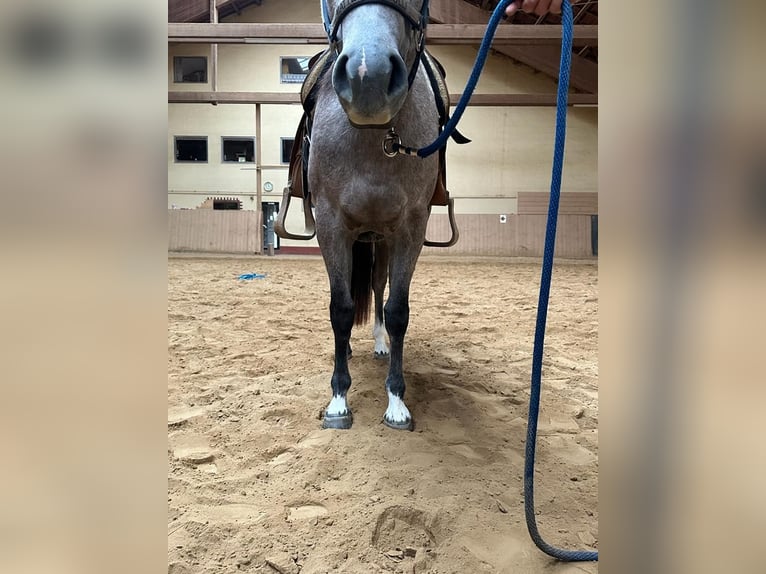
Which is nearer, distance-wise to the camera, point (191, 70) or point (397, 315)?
point (397, 315)

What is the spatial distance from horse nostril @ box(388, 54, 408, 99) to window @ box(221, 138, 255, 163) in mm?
13111

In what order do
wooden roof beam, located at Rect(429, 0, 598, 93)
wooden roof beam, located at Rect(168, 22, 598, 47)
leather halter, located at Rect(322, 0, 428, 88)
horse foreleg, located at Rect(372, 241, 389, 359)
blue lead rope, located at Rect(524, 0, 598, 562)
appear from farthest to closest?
wooden roof beam, located at Rect(429, 0, 598, 93)
wooden roof beam, located at Rect(168, 22, 598, 47)
horse foreleg, located at Rect(372, 241, 389, 359)
leather halter, located at Rect(322, 0, 428, 88)
blue lead rope, located at Rect(524, 0, 598, 562)

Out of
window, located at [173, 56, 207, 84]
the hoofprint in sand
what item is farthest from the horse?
window, located at [173, 56, 207, 84]

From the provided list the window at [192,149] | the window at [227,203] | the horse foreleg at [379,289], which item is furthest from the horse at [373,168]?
the window at [192,149]

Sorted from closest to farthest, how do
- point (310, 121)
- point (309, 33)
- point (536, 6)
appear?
point (536, 6)
point (310, 121)
point (309, 33)

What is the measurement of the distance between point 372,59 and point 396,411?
127 centimetres

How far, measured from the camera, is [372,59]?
1165 millimetres

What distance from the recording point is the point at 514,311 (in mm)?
4137

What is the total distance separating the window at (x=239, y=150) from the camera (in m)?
13.4

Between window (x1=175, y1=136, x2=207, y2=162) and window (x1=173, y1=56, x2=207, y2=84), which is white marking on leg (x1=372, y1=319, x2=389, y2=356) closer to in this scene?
window (x1=175, y1=136, x2=207, y2=162)

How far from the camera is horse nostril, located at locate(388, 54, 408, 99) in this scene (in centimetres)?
122

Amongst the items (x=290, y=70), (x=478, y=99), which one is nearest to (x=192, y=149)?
(x=290, y=70)

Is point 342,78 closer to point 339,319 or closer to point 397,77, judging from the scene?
point 397,77
